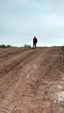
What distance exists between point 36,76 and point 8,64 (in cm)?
406

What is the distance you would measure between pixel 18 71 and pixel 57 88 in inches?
157

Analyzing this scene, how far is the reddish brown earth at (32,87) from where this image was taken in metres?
8.48

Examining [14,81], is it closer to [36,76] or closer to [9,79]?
[9,79]

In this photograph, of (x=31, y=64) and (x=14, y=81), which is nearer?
(x=14, y=81)

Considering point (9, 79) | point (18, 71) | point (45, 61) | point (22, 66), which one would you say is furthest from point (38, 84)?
point (45, 61)

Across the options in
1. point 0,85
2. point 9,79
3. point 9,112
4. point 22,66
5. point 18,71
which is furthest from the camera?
point 22,66

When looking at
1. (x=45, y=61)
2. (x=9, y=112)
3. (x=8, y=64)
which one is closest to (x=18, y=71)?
(x=8, y=64)

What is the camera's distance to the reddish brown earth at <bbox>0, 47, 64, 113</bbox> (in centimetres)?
848

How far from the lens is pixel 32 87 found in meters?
10.4

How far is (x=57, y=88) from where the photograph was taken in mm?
10109

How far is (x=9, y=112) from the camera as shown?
8.14m

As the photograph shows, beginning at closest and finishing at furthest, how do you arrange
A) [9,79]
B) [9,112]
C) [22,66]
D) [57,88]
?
1. [9,112]
2. [57,88]
3. [9,79]
4. [22,66]

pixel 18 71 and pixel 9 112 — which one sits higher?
pixel 18 71

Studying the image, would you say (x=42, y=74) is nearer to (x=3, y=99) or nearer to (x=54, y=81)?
(x=54, y=81)
